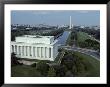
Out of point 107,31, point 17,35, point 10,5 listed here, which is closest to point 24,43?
point 17,35

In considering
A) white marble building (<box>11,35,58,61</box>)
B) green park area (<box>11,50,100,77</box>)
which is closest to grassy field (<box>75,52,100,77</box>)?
green park area (<box>11,50,100,77</box>)

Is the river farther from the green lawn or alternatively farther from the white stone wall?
the green lawn

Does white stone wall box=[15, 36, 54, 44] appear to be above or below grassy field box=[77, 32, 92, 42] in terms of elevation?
below

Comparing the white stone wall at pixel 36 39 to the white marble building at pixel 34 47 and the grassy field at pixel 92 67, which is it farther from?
the grassy field at pixel 92 67

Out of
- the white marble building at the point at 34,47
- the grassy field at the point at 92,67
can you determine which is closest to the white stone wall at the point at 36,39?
the white marble building at the point at 34,47

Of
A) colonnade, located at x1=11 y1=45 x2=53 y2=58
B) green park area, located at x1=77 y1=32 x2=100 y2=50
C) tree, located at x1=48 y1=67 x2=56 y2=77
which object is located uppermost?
green park area, located at x1=77 y1=32 x2=100 y2=50

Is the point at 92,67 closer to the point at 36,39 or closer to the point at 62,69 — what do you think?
the point at 62,69
